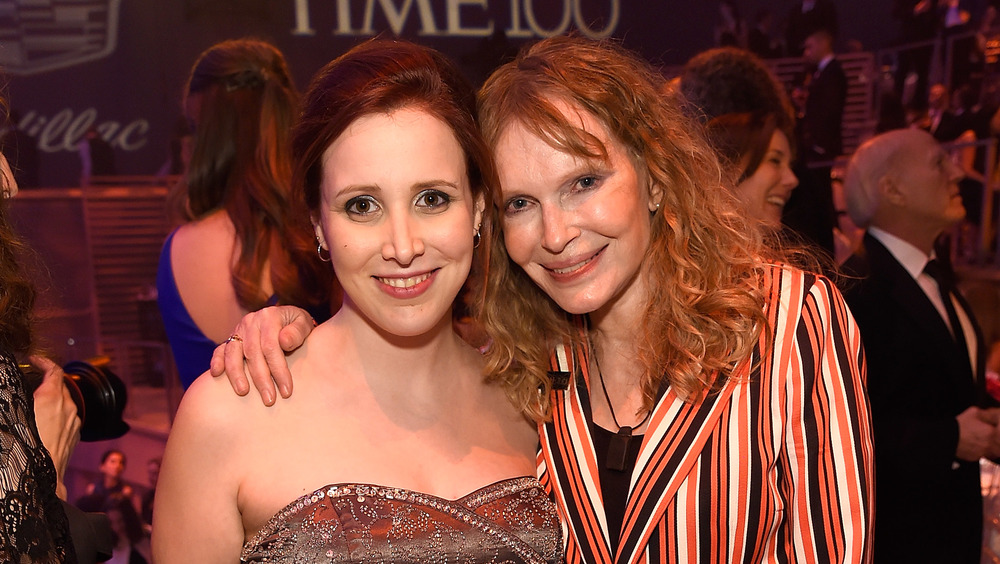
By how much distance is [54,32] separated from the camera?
11.7ft

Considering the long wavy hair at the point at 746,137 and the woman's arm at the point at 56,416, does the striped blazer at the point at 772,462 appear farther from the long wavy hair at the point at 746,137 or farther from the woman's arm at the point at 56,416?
the long wavy hair at the point at 746,137

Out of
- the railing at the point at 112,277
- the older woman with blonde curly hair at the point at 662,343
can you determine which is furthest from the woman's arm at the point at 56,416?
the railing at the point at 112,277

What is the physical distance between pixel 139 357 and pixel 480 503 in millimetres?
2573

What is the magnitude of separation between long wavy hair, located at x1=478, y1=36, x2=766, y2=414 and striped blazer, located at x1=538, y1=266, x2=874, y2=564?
64mm

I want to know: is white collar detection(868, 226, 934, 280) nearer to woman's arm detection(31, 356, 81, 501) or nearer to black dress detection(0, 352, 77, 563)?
woman's arm detection(31, 356, 81, 501)

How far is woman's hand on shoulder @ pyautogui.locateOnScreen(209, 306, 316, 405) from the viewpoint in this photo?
1.67m

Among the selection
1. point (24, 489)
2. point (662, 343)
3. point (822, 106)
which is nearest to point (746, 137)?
point (662, 343)

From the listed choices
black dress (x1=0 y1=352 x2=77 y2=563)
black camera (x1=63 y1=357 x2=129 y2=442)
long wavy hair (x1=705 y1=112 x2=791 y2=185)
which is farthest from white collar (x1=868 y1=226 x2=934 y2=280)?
black dress (x1=0 y1=352 x2=77 y2=563)

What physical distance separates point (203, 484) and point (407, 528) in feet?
1.26

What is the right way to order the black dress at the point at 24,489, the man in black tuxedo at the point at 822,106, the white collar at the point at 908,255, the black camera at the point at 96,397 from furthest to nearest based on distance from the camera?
the man in black tuxedo at the point at 822,106 < the white collar at the point at 908,255 < the black camera at the point at 96,397 < the black dress at the point at 24,489

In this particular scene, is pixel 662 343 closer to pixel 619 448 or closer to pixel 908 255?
pixel 619 448

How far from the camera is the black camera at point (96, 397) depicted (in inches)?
75.6

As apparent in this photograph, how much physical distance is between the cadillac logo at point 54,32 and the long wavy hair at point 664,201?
7.99 feet

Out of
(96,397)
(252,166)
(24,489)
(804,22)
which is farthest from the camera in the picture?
(804,22)
